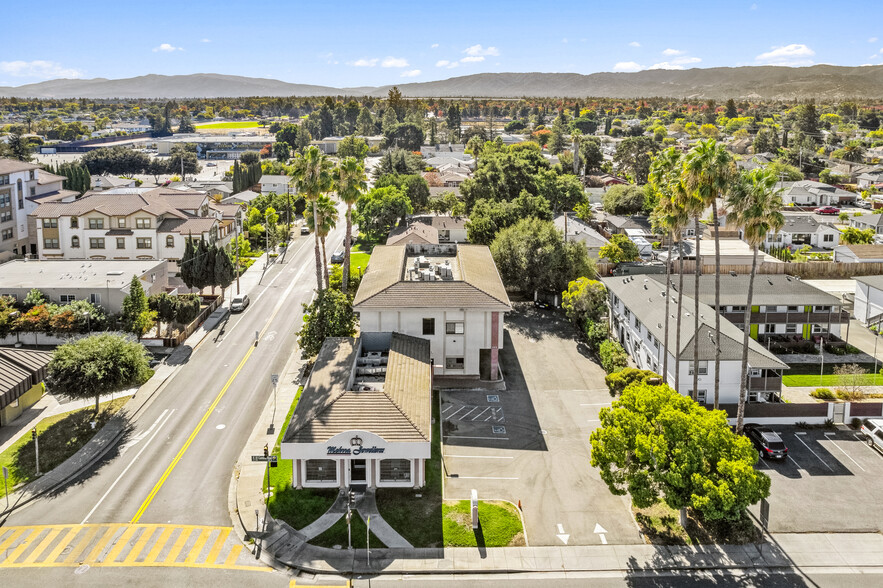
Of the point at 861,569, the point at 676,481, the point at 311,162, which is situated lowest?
the point at 861,569

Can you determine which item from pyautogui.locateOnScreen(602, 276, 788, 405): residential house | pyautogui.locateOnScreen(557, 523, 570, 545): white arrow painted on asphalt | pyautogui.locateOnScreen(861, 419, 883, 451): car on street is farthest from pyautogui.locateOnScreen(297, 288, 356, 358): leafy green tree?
pyautogui.locateOnScreen(861, 419, 883, 451): car on street

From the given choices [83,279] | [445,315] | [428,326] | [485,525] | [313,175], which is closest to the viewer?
[485,525]

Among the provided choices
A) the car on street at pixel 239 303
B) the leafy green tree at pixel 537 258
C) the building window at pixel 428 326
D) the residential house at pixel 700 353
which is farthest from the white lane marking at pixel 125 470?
the leafy green tree at pixel 537 258

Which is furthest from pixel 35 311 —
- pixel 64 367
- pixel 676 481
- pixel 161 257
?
pixel 676 481

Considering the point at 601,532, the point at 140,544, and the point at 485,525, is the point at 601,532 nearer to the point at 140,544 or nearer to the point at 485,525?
the point at 485,525

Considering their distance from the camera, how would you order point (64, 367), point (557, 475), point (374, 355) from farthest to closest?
point (374, 355), point (64, 367), point (557, 475)

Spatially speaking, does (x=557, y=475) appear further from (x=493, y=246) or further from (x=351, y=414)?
(x=493, y=246)

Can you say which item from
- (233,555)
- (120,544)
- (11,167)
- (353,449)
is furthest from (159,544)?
(11,167)
